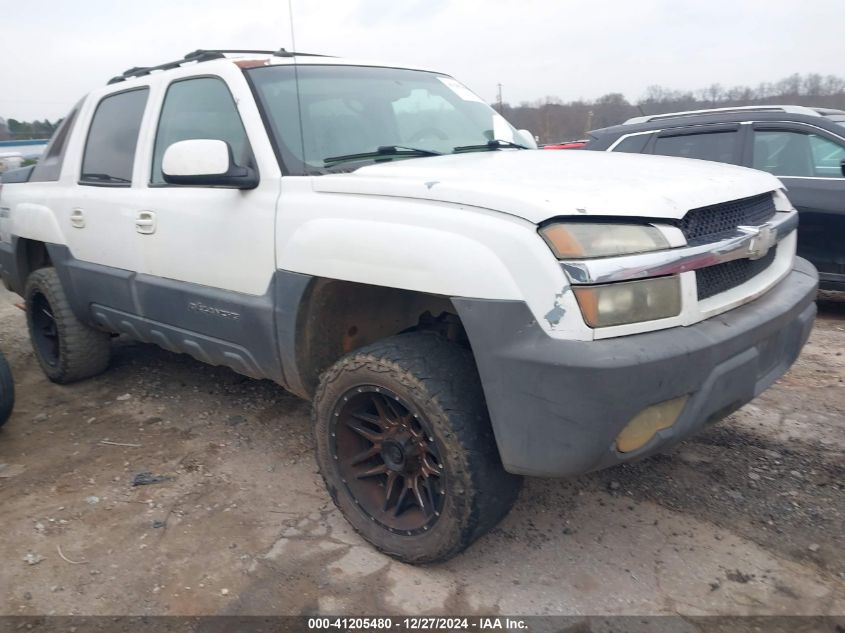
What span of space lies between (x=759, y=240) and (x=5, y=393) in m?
3.81

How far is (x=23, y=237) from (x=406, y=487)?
355cm

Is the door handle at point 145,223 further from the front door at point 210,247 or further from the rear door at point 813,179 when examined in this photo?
the rear door at point 813,179

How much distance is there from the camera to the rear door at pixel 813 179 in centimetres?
502

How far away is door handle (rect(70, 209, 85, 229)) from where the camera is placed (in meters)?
3.86

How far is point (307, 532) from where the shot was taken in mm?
2725

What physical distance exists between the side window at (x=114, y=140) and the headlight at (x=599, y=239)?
102 inches

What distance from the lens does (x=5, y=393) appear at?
3699mm

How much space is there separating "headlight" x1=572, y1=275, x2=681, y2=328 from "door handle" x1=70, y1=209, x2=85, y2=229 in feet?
10.3

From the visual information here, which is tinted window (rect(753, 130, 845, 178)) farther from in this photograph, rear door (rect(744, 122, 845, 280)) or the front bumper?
the front bumper

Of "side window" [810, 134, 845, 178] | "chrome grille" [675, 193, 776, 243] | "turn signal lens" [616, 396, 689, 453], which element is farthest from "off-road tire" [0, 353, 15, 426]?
"side window" [810, 134, 845, 178]

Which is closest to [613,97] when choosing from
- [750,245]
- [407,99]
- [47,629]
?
[407,99]

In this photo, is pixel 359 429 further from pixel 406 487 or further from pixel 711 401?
pixel 711 401

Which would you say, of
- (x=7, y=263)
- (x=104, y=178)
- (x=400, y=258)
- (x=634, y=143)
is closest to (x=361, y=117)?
(x=400, y=258)

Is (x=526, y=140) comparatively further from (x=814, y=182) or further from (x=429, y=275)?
(x=814, y=182)
